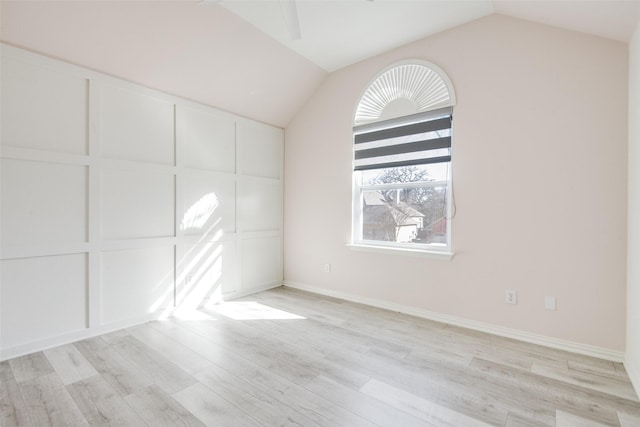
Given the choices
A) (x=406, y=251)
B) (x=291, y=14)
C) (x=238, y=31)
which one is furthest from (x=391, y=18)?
(x=406, y=251)

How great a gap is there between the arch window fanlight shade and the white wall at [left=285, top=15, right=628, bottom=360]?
0.11 metres

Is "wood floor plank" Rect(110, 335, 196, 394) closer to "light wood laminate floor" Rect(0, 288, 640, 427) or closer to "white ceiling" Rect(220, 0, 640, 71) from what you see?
"light wood laminate floor" Rect(0, 288, 640, 427)

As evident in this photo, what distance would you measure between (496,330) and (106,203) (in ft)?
A: 12.6

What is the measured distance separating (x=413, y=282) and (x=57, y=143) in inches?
142

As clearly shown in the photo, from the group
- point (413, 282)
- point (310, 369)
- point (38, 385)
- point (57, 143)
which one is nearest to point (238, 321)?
point (310, 369)

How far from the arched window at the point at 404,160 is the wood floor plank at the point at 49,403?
2928mm

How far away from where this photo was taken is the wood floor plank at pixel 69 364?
6.82 feet

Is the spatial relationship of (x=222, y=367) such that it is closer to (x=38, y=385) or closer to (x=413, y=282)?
(x=38, y=385)

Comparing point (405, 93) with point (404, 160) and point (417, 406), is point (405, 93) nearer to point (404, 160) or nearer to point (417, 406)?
point (404, 160)

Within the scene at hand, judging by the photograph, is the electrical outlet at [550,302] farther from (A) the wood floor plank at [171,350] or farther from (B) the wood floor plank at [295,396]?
(A) the wood floor plank at [171,350]

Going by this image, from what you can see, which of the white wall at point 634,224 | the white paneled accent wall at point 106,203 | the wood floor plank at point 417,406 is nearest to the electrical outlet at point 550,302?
the white wall at point 634,224

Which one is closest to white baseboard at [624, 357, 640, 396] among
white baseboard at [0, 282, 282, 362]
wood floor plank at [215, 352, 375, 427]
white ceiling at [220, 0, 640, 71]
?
wood floor plank at [215, 352, 375, 427]

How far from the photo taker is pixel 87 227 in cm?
266

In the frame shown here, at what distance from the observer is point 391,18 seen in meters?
2.89
